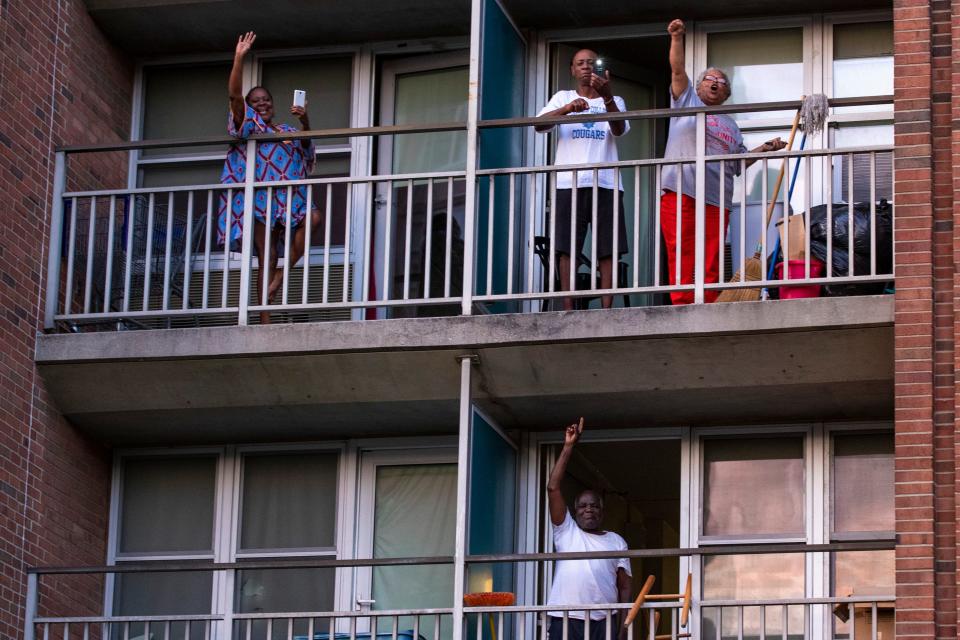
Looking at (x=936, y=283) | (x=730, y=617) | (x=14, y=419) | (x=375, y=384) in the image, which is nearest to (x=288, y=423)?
(x=375, y=384)

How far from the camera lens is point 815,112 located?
13.1m

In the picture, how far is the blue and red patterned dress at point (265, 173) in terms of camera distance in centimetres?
1409

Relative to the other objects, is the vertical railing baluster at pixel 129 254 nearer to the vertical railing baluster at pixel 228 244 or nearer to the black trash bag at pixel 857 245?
the vertical railing baluster at pixel 228 244

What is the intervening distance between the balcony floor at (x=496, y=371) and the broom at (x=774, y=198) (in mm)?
469

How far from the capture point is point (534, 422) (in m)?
14.1

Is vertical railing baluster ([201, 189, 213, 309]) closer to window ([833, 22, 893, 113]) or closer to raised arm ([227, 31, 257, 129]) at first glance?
raised arm ([227, 31, 257, 129])

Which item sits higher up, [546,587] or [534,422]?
[534,422]

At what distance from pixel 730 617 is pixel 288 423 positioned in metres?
3.17

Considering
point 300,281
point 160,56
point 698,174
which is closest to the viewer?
point 698,174

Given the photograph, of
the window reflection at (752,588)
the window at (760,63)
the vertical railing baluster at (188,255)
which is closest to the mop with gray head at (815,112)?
the window at (760,63)

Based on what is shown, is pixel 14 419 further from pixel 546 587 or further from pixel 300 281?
pixel 546 587

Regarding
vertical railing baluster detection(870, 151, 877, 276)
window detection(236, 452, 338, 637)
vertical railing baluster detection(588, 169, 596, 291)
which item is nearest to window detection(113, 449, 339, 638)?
window detection(236, 452, 338, 637)

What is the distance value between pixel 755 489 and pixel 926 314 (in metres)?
2.23

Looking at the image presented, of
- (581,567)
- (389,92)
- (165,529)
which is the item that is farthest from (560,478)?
(389,92)
